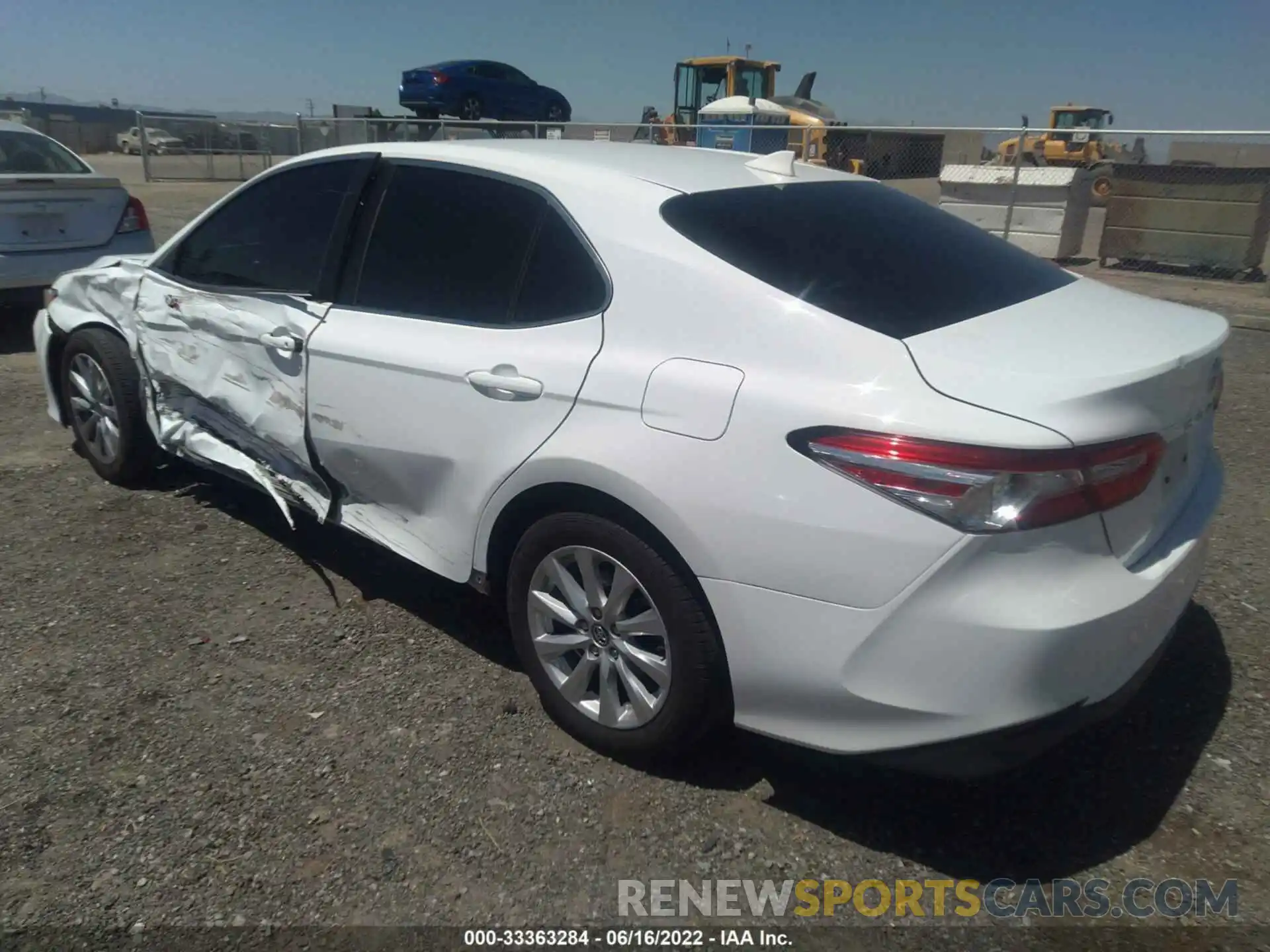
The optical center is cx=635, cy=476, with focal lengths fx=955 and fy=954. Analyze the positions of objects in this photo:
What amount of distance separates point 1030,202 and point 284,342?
12.1 m

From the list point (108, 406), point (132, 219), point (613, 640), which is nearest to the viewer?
point (613, 640)

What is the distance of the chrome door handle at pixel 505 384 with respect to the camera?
2.70 metres

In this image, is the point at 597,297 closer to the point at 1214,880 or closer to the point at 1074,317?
the point at 1074,317

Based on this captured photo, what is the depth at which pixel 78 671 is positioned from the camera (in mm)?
3209

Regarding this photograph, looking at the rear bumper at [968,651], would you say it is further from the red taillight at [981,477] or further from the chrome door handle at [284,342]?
the chrome door handle at [284,342]

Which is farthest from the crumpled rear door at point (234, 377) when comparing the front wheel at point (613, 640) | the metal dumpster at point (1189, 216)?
the metal dumpster at point (1189, 216)

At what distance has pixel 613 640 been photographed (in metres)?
2.69

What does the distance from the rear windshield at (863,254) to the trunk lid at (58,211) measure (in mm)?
6217

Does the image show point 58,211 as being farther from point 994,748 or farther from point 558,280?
point 994,748

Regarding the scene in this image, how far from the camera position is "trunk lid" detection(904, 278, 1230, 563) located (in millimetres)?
2119

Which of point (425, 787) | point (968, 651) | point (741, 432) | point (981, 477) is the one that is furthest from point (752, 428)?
point (425, 787)

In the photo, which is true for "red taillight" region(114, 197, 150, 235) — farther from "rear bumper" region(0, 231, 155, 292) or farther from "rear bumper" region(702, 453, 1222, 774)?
"rear bumper" region(702, 453, 1222, 774)

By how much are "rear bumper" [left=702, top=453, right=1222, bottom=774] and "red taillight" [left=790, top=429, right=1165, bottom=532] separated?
5 cm

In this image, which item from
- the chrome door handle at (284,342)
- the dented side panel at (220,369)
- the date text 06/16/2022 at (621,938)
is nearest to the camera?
the date text 06/16/2022 at (621,938)
